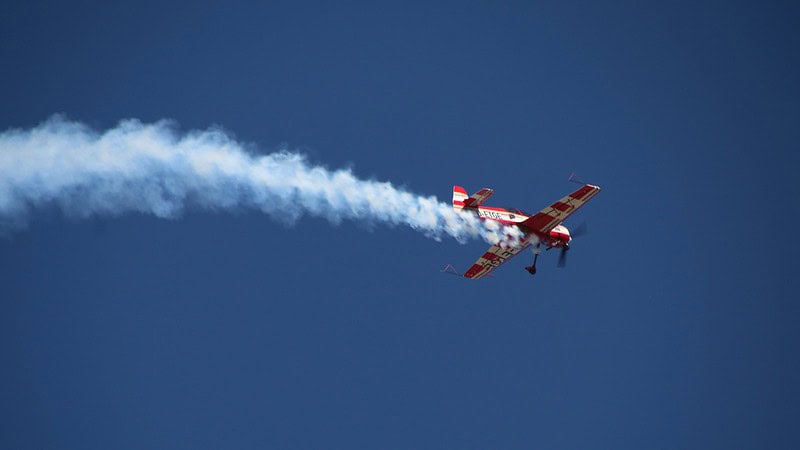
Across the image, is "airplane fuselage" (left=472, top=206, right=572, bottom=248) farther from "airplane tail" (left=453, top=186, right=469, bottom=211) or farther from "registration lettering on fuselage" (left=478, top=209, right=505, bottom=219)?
"airplane tail" (left=453, top=186, right=469, bottom=211)

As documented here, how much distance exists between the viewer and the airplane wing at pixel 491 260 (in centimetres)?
3334

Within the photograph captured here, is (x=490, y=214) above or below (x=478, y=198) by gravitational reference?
above

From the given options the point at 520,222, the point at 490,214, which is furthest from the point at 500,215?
the point at 520,222

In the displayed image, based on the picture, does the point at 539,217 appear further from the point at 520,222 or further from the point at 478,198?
the point at 478,198

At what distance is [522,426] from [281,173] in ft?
77.1

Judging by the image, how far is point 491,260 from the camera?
33906 millimetres

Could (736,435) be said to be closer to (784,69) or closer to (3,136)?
(3,136)

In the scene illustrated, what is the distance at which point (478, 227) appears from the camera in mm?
31062

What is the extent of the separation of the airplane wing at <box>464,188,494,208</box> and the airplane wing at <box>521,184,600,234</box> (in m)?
2.33

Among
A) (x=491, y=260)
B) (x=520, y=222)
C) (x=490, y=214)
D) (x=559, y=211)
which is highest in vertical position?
(x=491, y=260)

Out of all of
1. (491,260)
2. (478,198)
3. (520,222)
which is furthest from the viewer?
(491,260)

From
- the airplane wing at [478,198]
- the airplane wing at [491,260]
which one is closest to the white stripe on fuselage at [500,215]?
the airplane wing at [478,198]

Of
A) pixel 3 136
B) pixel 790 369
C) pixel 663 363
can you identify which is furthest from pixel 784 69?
pixel 3 136

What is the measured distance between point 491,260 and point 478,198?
204 inches
